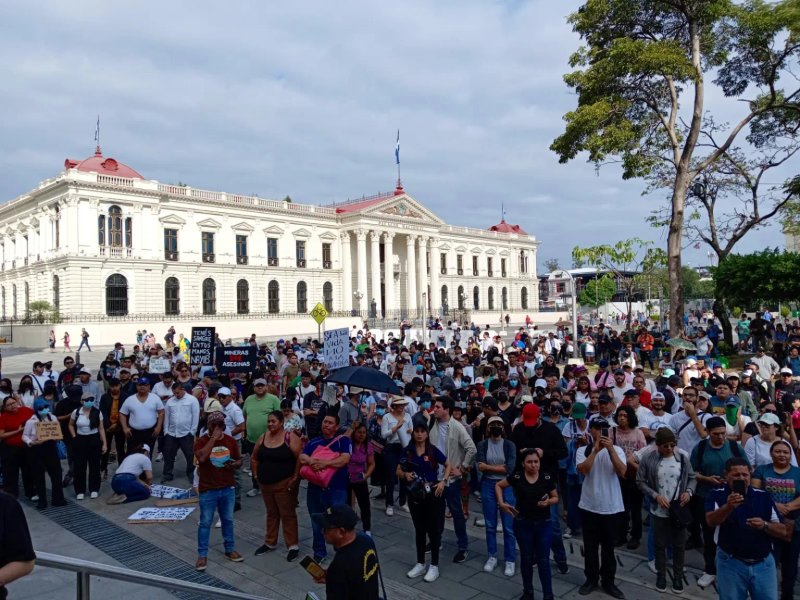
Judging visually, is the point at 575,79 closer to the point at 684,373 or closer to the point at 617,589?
the point at 684,373

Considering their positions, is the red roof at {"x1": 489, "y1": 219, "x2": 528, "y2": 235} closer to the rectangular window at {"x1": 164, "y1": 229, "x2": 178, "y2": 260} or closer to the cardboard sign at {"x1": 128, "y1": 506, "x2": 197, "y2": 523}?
the rectangular window at {"x1": 164, "y1": 229, "x2": 178, "y2": 260}

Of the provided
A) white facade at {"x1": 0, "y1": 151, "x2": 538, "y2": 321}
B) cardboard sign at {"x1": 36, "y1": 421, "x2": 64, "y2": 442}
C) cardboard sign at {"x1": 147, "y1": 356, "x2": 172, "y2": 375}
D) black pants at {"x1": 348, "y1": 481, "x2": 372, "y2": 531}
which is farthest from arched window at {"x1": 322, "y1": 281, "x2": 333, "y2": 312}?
black pants at {"x1": 348, "y1": 481, "x2": 372, "y2": 531}

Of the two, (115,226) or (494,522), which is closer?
(494,522)

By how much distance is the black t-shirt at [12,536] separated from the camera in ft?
8.59

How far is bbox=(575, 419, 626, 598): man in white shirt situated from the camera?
5.23 metres

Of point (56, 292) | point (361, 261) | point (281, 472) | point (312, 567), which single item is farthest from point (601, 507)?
point (361, 261)

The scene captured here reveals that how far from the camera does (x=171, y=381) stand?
9.98 metres

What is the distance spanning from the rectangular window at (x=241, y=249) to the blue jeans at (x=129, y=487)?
40.6m

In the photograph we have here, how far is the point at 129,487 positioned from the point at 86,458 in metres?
0.84

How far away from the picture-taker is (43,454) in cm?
779

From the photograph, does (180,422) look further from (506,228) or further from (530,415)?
(506,228)

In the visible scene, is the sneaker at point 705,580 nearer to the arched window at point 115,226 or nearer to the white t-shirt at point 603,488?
the white t-shirt at point 603,488

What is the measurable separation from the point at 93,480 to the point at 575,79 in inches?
757

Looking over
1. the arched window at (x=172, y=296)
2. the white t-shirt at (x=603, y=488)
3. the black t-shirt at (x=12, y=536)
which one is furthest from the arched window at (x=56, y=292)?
the black t-shirt at (x=12, y=536)
